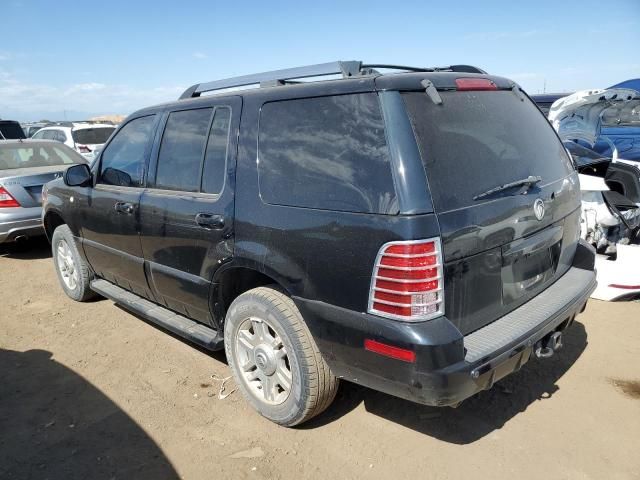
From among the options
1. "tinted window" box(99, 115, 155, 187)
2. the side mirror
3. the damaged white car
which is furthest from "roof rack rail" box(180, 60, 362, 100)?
the damaged white car

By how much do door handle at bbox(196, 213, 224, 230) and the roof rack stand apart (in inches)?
33.9

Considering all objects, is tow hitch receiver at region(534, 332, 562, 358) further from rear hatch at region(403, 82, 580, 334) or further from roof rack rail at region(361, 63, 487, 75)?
roof rack rail at region(361, 63, 487, 75)

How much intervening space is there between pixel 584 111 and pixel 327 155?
Result: 494cm

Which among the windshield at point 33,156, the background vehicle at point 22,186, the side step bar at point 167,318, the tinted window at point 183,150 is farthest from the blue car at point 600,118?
the windshield at point 33,156

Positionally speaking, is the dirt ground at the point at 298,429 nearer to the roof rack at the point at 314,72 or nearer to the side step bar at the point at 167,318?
the side step bar at the point at 167,318

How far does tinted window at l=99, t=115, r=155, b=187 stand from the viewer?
3.73 metres

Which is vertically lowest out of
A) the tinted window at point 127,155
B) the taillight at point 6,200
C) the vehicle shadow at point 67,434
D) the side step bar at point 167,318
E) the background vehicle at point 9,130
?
the vehicle shadow at point 67,434

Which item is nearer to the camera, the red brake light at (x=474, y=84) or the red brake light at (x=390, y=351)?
the red brake light at (x=390, y=351)

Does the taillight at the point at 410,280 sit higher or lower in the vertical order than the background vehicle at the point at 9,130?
lower

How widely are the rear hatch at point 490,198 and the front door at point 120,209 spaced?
7.49 feet

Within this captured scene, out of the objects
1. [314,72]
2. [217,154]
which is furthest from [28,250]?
[314,72]

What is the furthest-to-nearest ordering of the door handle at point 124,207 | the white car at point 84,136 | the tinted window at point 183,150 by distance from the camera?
1. the white car at point 84,136
2. the door handle at point 124,207
3. the tinted window at point 183,150

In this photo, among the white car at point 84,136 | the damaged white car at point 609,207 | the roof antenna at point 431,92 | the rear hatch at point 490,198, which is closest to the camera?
the rear hatch at point 490,198

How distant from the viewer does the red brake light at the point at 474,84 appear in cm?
254
